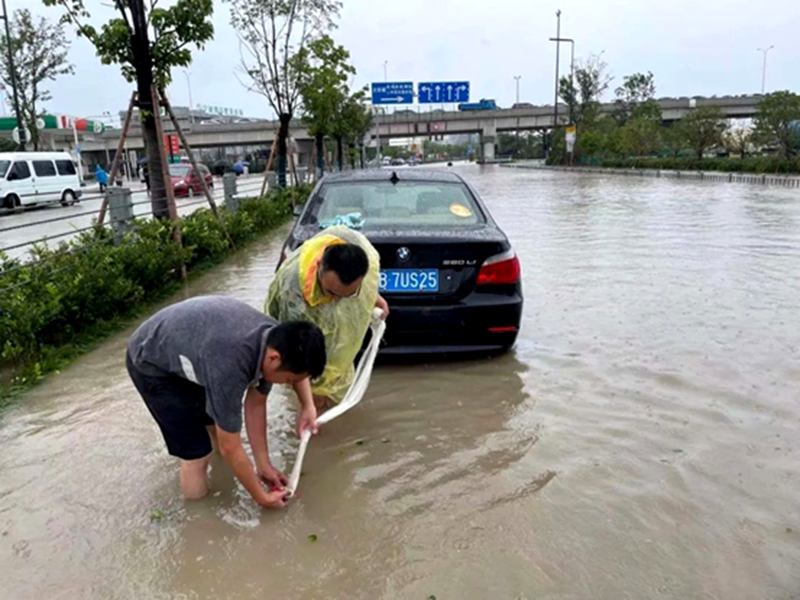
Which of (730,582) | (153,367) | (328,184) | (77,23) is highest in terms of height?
(77,23)

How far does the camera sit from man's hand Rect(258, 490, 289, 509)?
271 centimetres

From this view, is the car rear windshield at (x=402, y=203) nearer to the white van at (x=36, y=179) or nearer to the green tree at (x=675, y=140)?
the white van at (x=36, y=179)

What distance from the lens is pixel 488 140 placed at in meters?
66.0

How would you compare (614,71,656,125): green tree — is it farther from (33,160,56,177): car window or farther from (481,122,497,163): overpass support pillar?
(33,160,56,177): car window

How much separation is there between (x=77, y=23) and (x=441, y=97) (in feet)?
133

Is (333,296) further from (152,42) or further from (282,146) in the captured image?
(282,146)

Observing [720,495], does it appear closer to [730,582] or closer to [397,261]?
[730,582]

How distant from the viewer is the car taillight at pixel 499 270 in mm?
4281

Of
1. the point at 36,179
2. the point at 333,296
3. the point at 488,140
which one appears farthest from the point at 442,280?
the point at 488,140

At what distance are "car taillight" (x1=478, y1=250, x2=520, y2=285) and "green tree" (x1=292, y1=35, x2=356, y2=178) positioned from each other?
17.0 metres

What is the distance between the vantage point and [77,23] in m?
8.57

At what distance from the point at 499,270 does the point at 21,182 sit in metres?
21.1

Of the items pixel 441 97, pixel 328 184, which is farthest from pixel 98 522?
pixel 441 97

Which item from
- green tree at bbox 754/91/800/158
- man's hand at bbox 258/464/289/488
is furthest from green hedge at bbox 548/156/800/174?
man's hand at bbox 258/464/289/488
